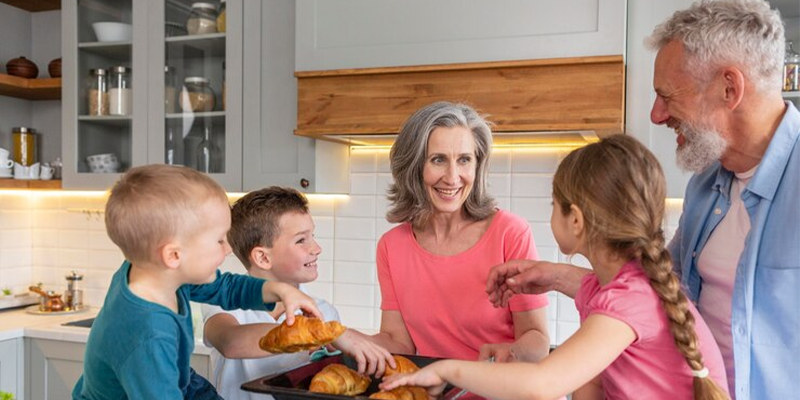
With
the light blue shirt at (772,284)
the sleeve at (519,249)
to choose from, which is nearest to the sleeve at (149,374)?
the sleeve at (519,249)

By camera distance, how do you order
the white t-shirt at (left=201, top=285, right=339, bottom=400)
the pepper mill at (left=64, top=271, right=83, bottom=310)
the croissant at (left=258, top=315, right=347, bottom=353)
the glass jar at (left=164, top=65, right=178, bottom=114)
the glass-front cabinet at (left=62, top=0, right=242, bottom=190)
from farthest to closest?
the pepper mill at (left=64, top=271, right=83, bottom=310), the glass jar at (left=164, top=65, right=178, bottom=114), the glass-front cabinet at (left=62, top=0, right=242, bottom=190), the white t-shirt at (left=201, top=285, right=339, bottom=400), the croissant at (left=258, top=315, right=347, bottom=353)

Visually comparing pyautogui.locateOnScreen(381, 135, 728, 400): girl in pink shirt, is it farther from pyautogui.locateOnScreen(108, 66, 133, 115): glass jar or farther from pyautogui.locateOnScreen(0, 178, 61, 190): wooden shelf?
pyautogui.locateOnScreen(0, 178, 61, 190): wooden shelf

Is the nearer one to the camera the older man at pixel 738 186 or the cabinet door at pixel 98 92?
the older man at pixel 738 186

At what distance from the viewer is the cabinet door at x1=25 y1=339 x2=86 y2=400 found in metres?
2.78

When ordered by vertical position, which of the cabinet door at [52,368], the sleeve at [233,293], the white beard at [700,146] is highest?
the white beard at [700,146]

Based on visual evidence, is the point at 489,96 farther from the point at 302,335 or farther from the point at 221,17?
the point at 302,335

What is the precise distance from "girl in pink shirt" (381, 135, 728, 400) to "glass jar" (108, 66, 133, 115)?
7.40ft

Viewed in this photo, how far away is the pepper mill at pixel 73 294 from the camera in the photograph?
3.26 metres

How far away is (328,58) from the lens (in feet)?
8.02

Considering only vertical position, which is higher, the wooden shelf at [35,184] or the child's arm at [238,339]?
the wooden shelf at [35,184]

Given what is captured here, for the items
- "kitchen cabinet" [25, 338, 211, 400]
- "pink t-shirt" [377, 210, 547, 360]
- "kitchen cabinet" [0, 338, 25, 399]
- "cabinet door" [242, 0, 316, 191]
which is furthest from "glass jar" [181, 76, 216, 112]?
"pink t-shirt" [377, 210, 547, 360]

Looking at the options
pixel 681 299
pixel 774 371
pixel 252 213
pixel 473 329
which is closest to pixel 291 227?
pixel 252 213

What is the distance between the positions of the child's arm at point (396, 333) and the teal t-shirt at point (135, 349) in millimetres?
537

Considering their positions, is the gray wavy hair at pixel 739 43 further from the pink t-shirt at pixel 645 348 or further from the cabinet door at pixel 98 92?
the cabinet door at pixel 98 92
